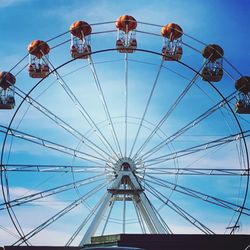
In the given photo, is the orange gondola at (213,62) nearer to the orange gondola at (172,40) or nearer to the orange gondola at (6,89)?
the orange gondola at (172,40)

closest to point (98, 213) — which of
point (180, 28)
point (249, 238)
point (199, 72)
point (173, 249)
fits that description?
point (173, 249)

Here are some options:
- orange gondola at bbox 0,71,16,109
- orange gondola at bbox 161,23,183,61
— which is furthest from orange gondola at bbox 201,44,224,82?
orange gondola at bbox 0,71,16,109

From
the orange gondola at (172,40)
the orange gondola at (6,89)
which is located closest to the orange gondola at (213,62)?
the orange gondola at (172,40)

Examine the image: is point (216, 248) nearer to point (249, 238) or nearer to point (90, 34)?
point (249, 238)

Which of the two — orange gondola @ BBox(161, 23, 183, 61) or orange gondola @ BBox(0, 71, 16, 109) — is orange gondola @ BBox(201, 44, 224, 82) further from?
orange gondola @ BBox(0, 71, 16, 109)

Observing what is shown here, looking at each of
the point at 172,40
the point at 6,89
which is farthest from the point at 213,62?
the point at 6,89

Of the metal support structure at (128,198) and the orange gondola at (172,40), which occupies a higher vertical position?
the orange gondola at (172,40)

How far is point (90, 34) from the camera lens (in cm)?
2697

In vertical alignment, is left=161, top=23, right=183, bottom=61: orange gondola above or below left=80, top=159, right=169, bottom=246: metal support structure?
above

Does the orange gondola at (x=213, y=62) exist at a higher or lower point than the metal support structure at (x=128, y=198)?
higher

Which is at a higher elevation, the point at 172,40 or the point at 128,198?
the point at 172,40

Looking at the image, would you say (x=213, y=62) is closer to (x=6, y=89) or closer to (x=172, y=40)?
(x=172, y=40)

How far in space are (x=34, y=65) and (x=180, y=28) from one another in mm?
6974

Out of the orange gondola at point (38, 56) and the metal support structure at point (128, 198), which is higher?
the orange gondola at point (38, 56)
